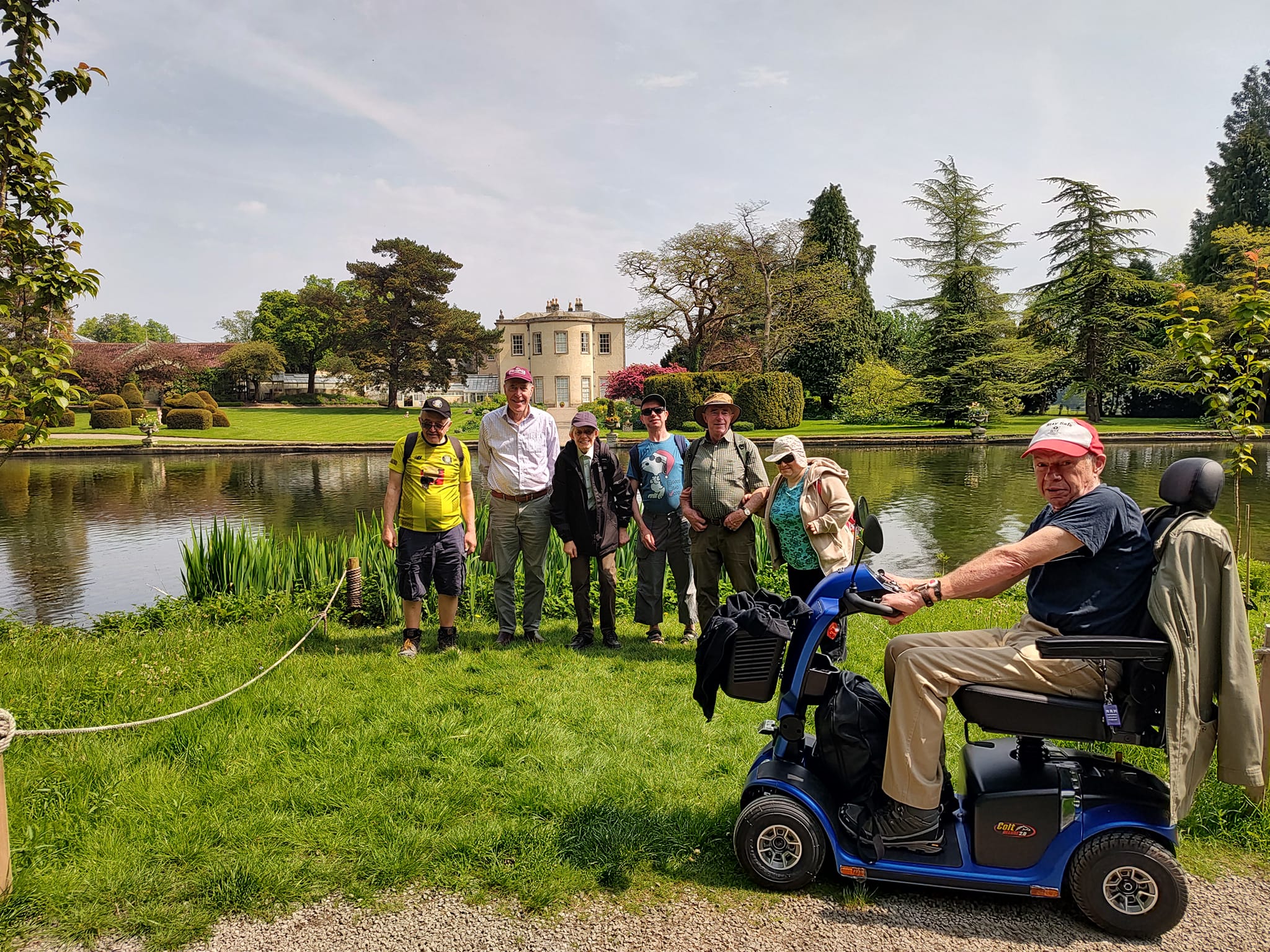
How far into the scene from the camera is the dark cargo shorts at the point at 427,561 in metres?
5.55

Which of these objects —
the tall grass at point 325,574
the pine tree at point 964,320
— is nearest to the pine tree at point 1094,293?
the pine tree at point 964,320

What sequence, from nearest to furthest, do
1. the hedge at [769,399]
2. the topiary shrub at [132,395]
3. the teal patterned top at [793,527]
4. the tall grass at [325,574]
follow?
1. the teal patterned top at [793,527]
2. the tall grass at [325,574]
3. the hedge at [769,399]
4. the topiary shrub at [132,395]

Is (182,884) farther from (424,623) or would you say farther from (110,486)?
(110,486)

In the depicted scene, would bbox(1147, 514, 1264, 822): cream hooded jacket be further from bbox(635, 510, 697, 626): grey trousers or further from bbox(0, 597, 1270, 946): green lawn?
bbox(635, 510, 697, 626): grey trousers

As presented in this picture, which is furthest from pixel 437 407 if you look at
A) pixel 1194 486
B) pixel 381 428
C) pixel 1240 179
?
pixel 1240 179

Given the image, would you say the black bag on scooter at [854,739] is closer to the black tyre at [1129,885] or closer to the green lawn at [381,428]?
the black tyre at [1129,885]

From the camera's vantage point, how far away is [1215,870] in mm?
2939

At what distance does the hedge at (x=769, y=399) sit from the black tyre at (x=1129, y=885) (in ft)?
108

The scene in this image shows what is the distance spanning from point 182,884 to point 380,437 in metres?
32.2

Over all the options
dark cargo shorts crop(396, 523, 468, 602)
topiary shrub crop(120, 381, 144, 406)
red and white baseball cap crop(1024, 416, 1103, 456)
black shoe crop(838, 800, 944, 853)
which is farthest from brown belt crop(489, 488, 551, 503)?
topiary shrub crop(120, 381, 144, 406)

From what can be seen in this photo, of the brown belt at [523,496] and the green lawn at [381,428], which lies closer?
the brown belt at [523,496]

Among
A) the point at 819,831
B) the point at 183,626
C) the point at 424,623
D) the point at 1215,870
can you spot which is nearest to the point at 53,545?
the point at 183,626

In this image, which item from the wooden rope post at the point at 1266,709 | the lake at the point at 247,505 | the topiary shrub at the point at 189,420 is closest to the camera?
the wooden rope post at the point at 1266,709

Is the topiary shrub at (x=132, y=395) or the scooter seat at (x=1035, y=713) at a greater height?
the topiary shrub at (x=132, y=395)
